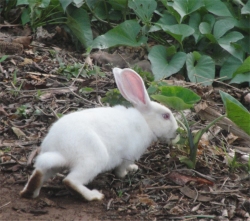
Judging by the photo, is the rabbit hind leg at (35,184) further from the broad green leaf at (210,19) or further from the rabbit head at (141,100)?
the broad green leaf at (210,19)

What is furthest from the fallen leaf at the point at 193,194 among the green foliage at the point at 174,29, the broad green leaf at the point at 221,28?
the broad green leaf at the point at 221,28

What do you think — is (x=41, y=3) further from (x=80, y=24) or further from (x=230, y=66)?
(x=230, y=66)

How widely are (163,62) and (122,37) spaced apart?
53cm

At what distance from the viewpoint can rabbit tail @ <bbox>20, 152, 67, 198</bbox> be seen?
379 centimetres

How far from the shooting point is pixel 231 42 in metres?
6.72

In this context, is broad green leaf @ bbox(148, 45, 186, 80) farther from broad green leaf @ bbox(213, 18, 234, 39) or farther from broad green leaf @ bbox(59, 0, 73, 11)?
broad green leaf @ bbox(59, 0, 73, 11)

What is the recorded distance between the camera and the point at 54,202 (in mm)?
3934

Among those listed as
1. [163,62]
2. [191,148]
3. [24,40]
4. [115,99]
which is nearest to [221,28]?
[163,62]

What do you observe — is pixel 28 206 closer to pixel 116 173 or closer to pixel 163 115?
pixel 116 173

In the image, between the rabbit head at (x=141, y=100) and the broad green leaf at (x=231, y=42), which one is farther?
the broad green leaf at (x=231, y=42)

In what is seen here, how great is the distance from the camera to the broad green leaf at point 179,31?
6.49m

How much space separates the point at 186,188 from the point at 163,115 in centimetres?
58

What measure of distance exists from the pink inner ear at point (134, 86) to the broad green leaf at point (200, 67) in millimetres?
1904

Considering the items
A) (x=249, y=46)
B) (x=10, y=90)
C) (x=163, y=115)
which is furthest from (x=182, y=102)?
(x=249, y=46)
